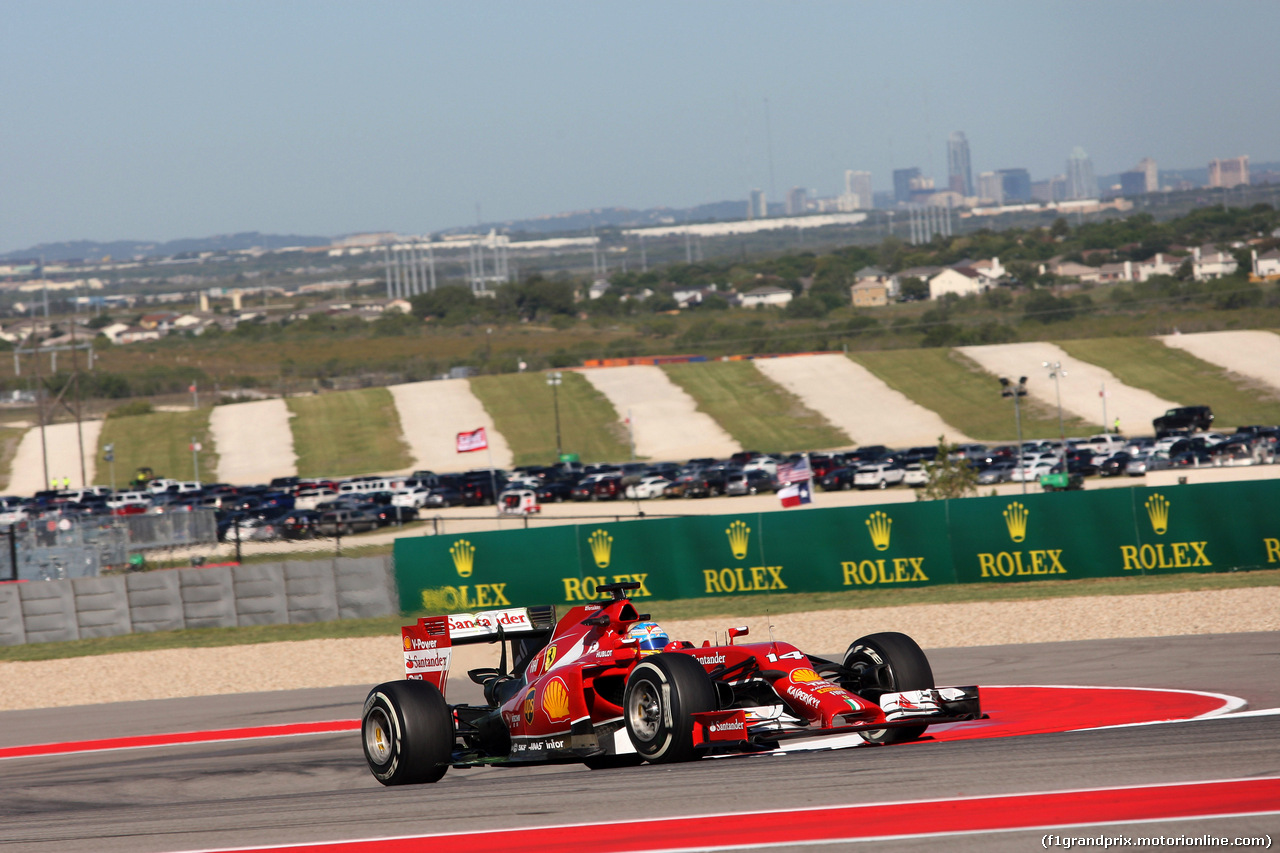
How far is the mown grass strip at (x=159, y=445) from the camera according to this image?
85062mm

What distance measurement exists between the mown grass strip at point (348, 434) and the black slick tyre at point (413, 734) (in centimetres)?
7211

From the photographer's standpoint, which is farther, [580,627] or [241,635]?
[241,635]

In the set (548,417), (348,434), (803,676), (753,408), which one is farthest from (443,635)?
(348,434)

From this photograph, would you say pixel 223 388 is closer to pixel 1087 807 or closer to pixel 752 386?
pixel 752 386

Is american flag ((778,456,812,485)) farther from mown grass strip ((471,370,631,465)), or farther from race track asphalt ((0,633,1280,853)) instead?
mown grass strip ((471,370,631,465))

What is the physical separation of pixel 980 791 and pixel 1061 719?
14.7 ft

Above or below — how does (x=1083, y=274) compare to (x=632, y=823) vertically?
above

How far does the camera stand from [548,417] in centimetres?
9088

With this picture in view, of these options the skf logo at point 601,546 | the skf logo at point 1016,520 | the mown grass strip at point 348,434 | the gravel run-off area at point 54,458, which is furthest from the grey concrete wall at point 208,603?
the gravel run-off area at point 54,458

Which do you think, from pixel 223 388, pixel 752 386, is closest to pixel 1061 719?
pixel 752 386

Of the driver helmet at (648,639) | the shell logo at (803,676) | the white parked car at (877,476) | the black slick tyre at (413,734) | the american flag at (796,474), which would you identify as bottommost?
the white parked car at (877,476)

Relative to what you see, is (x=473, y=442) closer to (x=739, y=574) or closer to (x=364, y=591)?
(x=364, y=591)

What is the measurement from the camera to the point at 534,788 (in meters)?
8.78

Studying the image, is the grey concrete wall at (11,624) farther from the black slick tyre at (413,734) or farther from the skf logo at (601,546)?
the black slick tyre at (413,734)
